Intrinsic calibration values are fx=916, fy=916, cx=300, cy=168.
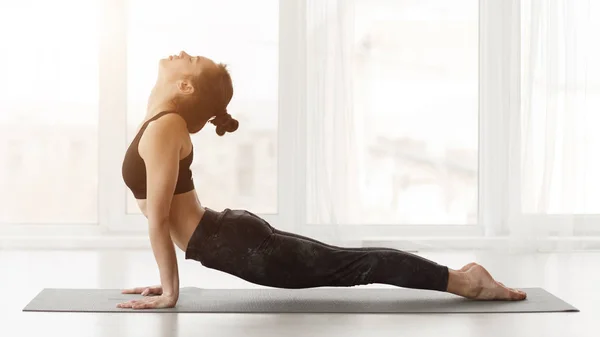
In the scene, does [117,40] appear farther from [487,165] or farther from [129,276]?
[487,165]

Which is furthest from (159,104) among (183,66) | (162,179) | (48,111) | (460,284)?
(48,111)

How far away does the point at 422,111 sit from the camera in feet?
18.7

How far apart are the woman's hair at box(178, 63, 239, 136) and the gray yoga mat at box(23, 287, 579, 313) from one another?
635 millimetres

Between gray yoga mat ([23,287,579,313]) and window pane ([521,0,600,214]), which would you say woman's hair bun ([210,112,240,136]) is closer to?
gray yoga mat ([23,287,579,313])

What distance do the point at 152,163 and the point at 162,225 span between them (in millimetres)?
207

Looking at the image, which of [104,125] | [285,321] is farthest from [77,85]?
[285,321]

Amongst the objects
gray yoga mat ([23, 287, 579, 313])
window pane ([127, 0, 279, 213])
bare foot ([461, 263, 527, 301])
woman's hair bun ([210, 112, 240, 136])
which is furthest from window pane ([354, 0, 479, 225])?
woman's hair bun ([210, 112, 240, 136])

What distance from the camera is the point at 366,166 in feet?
18.2

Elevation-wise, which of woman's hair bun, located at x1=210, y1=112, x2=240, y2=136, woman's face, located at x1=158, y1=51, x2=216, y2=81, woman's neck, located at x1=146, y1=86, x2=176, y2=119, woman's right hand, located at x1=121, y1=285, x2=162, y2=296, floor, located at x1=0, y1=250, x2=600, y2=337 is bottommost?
floor, located at x1=0, y1=250, x2=600, y2=337

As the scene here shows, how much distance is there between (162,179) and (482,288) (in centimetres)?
119

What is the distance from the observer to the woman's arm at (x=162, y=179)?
294 cm

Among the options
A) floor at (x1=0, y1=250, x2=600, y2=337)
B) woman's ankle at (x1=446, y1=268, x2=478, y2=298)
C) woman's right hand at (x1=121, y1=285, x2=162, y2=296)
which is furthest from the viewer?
woman's right hand at (x1=121, y1=285, x2=162, y2=296)

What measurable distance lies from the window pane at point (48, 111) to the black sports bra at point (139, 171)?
258 centimetres

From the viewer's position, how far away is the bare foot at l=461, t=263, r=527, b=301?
3.22m
